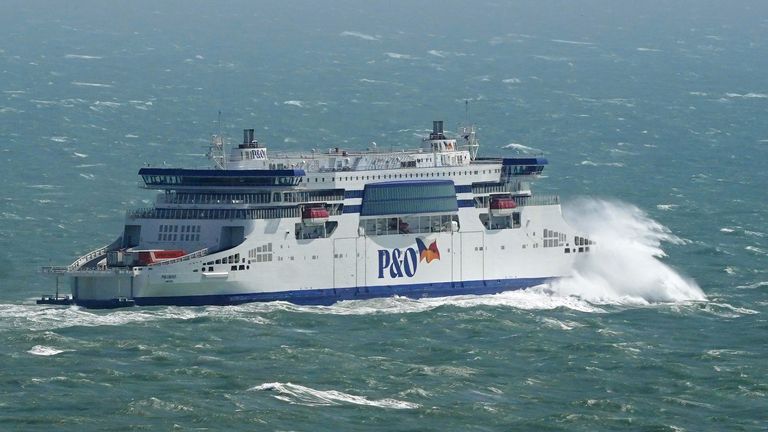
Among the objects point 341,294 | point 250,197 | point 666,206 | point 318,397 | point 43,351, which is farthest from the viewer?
point 666,206

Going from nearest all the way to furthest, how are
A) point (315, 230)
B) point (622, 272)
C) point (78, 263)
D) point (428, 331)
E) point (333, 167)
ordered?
point (428, 331) < point (78, 263) < point (315, 230) < point (333, 167) < point (622, 272)

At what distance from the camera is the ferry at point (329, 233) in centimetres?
11256

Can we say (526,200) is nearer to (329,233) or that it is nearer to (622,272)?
(622,272)

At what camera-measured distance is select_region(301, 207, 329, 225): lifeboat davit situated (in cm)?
11606

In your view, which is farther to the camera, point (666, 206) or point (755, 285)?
point (666, 206)

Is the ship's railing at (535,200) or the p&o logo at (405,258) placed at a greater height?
the ship's railing at (535,200)

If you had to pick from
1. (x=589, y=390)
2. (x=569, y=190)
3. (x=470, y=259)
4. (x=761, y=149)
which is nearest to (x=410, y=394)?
(x=589, y=390)

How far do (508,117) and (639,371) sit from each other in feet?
301

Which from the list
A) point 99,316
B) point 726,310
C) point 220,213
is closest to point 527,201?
point 726,310

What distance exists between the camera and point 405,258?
119250mm

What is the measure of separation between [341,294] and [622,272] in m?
18.7

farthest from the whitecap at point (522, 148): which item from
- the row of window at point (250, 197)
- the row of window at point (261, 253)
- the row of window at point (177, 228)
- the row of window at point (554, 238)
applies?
the row of window at point (177, 228)

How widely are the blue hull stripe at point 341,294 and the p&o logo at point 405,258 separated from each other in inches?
32.1

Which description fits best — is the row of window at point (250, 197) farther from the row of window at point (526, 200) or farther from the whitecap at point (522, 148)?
the whitecap at point (522, 148)
